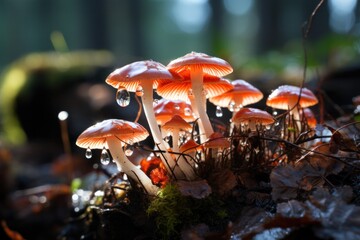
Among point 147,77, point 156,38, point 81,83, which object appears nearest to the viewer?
point 147,77

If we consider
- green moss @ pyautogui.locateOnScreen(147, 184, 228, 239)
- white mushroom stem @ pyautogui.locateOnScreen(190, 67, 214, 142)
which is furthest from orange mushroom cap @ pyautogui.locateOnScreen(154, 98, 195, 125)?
green moss @ pyautogui.locateOnScreen(147, 184, 228, 239)

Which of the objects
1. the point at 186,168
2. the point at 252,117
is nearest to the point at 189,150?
the point at 186,168

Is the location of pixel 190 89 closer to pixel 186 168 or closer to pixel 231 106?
pixel 231 106

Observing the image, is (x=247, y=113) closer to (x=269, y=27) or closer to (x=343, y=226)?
(x=343, y=226)

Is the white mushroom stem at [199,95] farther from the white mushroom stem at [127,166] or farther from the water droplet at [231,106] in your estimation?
the white mushroom stem at [127,166]

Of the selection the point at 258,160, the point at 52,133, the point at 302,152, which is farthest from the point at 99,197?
the point at 52,133

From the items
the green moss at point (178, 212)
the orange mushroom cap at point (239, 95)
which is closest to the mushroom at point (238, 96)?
the orange mushroom cap at point (239, 95)
